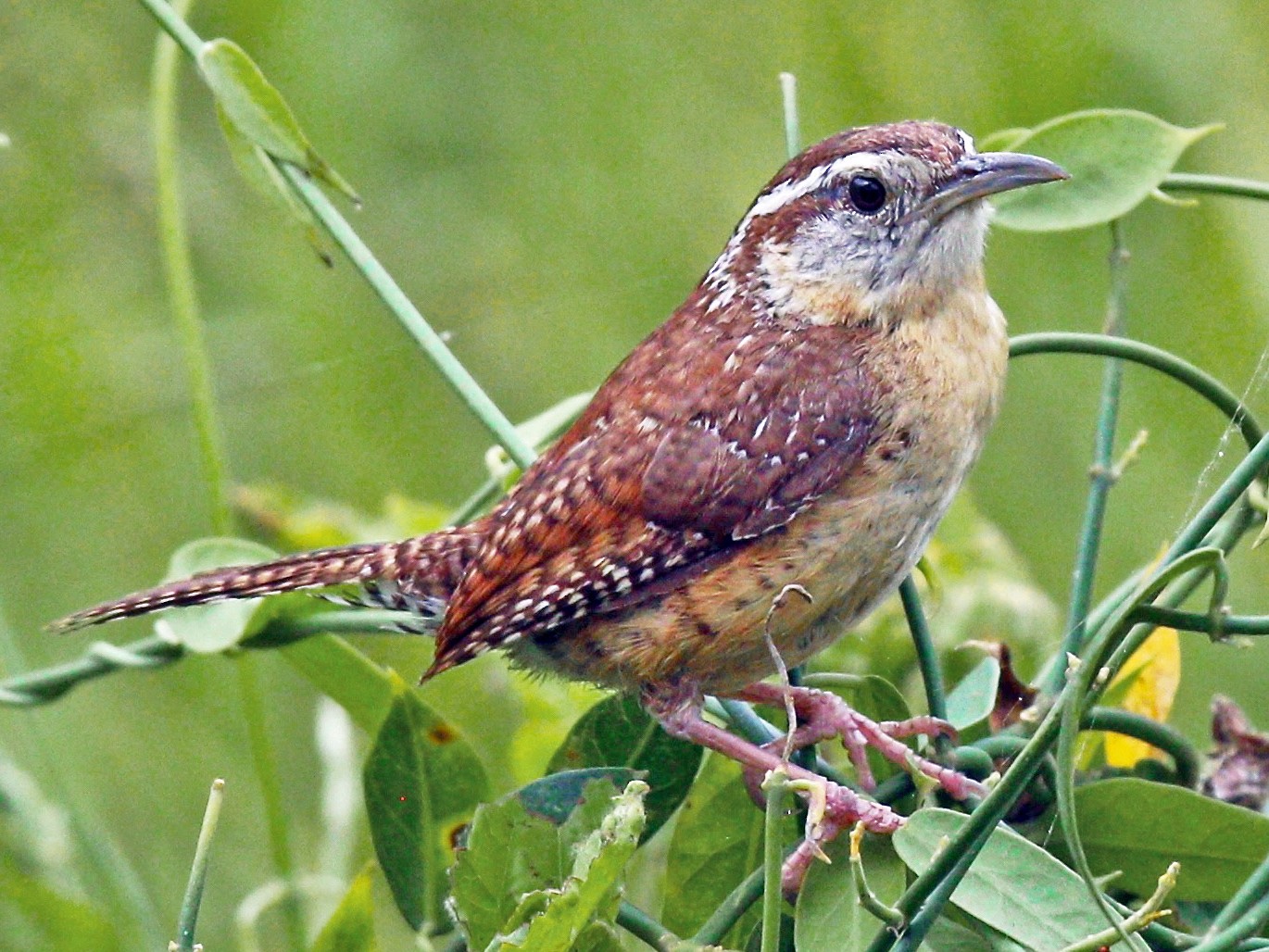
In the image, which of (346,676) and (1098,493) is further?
(346,676)

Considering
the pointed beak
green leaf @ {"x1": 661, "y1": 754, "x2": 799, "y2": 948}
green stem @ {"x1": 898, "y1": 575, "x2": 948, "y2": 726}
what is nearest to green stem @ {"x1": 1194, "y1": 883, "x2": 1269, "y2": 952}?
green stem @ {"x1": 898, "y1": 575, "x2": 948, "y2": 726}

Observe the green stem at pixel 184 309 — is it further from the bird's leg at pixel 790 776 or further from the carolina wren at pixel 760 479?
the bird's leg at pixel 790 776

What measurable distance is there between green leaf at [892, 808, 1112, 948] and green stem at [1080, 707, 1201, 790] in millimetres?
263

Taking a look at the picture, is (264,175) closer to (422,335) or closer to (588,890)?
(422,335)

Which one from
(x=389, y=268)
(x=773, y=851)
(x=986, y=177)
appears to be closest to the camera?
(x=773, y=851)

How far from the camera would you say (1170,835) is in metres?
1.80

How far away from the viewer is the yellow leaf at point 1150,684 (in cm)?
217

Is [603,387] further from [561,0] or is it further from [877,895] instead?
[561,0]

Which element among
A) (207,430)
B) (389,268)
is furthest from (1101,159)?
(389,268)

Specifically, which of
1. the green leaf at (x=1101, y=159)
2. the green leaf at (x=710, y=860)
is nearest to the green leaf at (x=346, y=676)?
the green leaf at (x=710, y=860)

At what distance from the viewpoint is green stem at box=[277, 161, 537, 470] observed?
2100 mm

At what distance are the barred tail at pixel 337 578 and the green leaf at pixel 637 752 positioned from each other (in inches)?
18.5

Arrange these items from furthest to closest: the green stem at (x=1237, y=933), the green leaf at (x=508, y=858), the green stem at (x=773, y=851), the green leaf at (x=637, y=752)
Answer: the green leaf at (x=637, y=752) → the green leaf at (x=508, y=858) → the green stem at (x=1237, y=933) → the green stem at (x=773, y=851)

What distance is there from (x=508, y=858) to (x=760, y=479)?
0.84m
